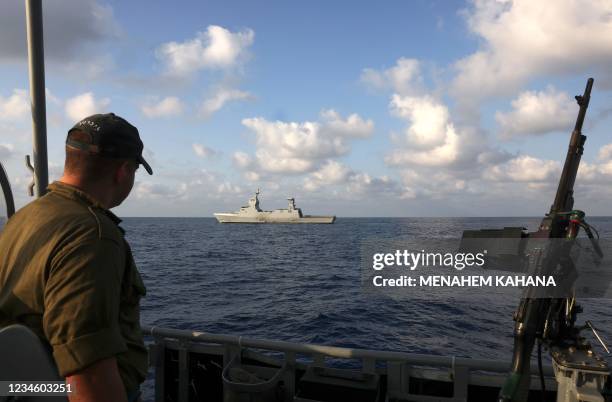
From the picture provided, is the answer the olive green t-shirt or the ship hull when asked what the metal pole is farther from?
the ship hull

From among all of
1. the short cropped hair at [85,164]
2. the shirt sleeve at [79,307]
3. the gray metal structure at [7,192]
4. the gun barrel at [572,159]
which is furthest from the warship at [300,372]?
the shirt sleeve at [79,307]

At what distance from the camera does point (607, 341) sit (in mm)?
12992

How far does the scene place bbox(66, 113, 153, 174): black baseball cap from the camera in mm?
1712

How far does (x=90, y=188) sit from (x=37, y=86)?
2.74 meters

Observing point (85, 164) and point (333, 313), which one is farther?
point (333, 313)

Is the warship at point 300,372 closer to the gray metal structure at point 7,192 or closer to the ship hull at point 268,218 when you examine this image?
the gray metal structure at point 7,192

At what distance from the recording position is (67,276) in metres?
1.37

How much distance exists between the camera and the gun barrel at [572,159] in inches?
129

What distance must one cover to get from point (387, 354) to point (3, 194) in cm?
411

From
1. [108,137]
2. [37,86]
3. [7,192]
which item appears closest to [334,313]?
[7,192]

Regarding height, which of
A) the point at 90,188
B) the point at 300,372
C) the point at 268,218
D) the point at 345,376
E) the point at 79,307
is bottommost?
the point at 268,218

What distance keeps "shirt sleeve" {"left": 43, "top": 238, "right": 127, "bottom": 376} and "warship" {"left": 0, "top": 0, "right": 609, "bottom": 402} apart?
2.86 meters

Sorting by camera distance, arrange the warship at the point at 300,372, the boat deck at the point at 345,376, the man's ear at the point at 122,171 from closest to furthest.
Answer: the man's ear at the point at 122,171 → the warship at the point at 300,372 → the boat deck at the point at 345,376

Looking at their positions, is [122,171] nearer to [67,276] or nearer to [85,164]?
[85,164]
